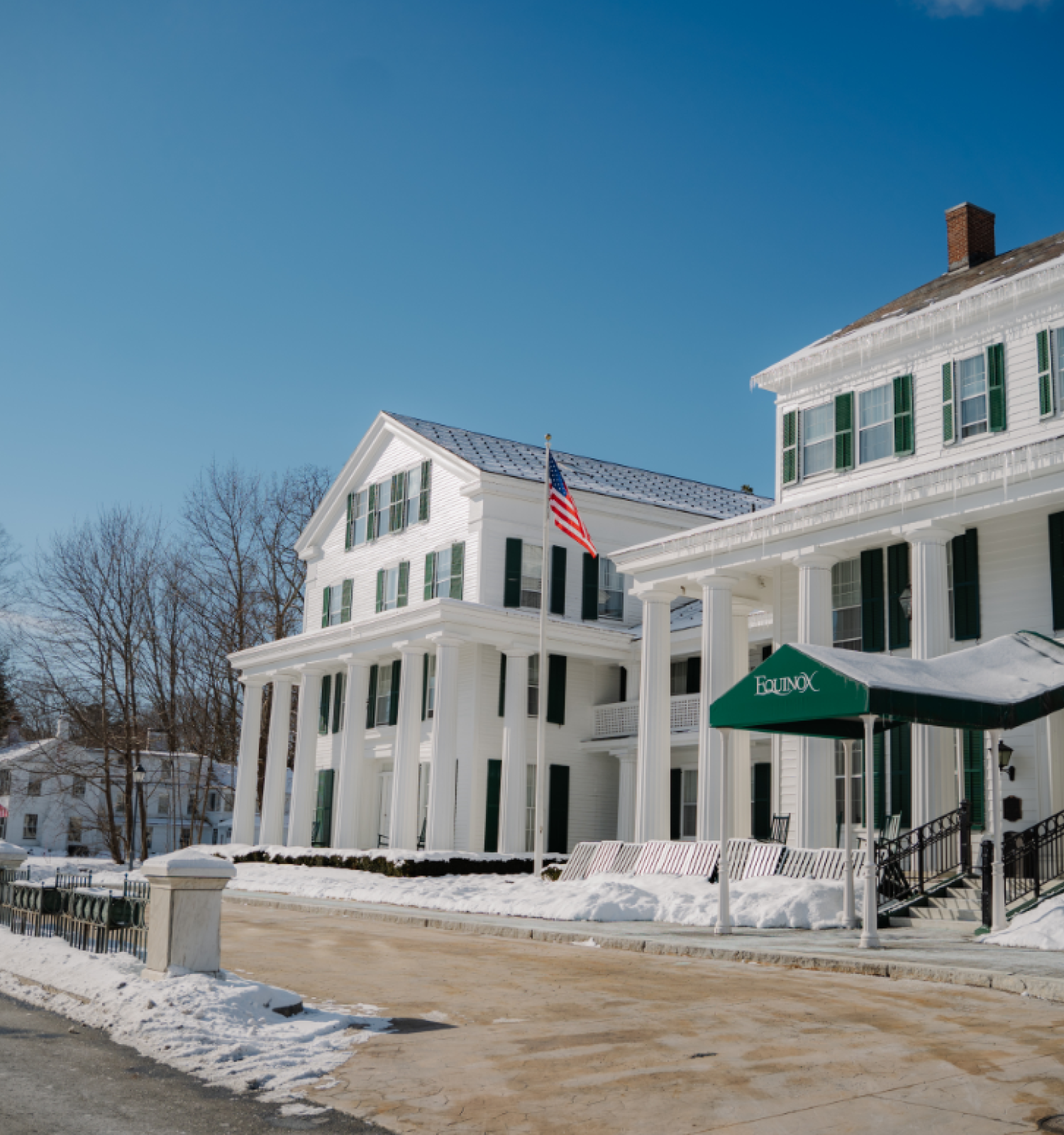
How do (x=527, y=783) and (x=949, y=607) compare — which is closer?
(x=949, y=607)

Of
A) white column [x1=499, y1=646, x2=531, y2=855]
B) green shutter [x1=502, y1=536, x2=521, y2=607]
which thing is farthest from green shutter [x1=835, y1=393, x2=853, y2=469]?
green shutter [x1=502, y1=536, x2=521, y2=607]

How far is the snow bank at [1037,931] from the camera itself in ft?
40.9

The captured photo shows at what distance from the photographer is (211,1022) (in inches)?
291

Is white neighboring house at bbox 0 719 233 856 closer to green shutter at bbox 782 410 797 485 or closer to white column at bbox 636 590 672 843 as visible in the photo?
white column at bbox 636 590 672 843

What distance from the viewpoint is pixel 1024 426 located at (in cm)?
2008

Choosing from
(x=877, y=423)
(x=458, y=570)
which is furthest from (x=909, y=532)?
(x=458, y=570)

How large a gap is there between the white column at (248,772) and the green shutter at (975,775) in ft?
74.0

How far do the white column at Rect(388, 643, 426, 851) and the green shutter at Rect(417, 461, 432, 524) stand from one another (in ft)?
17.9

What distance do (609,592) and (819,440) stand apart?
36.7ft

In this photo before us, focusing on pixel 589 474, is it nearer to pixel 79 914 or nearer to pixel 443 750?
pixel 443 750

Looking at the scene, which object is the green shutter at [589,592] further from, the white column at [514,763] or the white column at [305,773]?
the white column at [305,773]

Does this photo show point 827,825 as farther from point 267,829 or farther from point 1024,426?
point 267,829

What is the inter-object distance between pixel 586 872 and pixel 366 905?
4.40 meters

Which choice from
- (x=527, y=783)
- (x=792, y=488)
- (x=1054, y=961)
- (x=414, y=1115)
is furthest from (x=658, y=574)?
(x=414, y=1115)
